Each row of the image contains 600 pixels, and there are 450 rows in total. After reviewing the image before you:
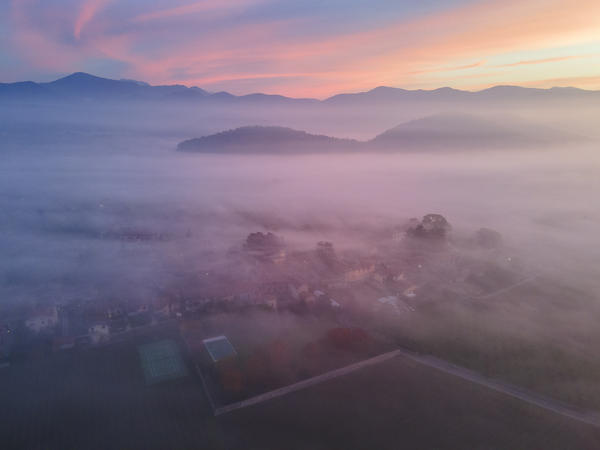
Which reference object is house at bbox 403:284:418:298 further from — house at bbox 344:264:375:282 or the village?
house at bbox 344:264:375:282

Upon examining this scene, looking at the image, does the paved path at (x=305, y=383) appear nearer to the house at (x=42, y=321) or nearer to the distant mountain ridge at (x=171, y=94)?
the house at (x=42, y=321)

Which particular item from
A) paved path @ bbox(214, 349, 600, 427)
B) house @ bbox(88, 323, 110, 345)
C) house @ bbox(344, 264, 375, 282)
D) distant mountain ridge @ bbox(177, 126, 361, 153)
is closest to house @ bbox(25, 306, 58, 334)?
house @ bbox(88, 323, 110, 345)

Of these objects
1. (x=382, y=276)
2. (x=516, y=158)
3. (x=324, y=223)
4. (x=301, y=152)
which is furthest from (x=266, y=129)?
(x=382, y=276)

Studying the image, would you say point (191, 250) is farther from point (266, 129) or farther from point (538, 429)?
point (266, 129)

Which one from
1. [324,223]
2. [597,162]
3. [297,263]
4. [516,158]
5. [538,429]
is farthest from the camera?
[516,158]

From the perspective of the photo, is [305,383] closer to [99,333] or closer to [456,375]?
[456,375]

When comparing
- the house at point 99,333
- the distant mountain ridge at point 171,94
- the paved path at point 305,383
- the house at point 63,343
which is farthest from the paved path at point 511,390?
the distant mountain ridge at point 171,94
